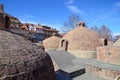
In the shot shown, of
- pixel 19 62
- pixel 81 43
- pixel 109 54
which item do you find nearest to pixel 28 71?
pixel 19 62

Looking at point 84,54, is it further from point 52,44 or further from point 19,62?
point 19,62

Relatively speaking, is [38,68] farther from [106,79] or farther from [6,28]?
[106,79]

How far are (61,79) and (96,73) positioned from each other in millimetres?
3481

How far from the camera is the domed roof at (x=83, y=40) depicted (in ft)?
58.9

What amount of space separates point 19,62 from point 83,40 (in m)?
14.9

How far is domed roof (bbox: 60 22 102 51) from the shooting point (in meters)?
18.0

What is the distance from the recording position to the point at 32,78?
12.7 feet

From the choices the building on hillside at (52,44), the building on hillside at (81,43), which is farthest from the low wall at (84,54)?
the building on hillside at (52,44)

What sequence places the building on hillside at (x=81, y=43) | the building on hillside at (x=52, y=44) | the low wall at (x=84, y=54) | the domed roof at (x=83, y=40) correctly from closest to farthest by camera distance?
the low wall at (x=84, y=54)
the building on hillside at (x=81, y=43)
the domed roof at (x=83, y=40)
the building on hillside at (x=52, y=44)

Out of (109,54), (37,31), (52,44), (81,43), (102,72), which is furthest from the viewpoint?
(37,31)

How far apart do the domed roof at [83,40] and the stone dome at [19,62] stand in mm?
13521

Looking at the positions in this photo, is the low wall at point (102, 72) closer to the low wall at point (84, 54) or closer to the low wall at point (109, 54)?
the low wall at point (109, 54)

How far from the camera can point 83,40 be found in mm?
18141

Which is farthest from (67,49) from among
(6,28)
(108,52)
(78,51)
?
(6,28)
